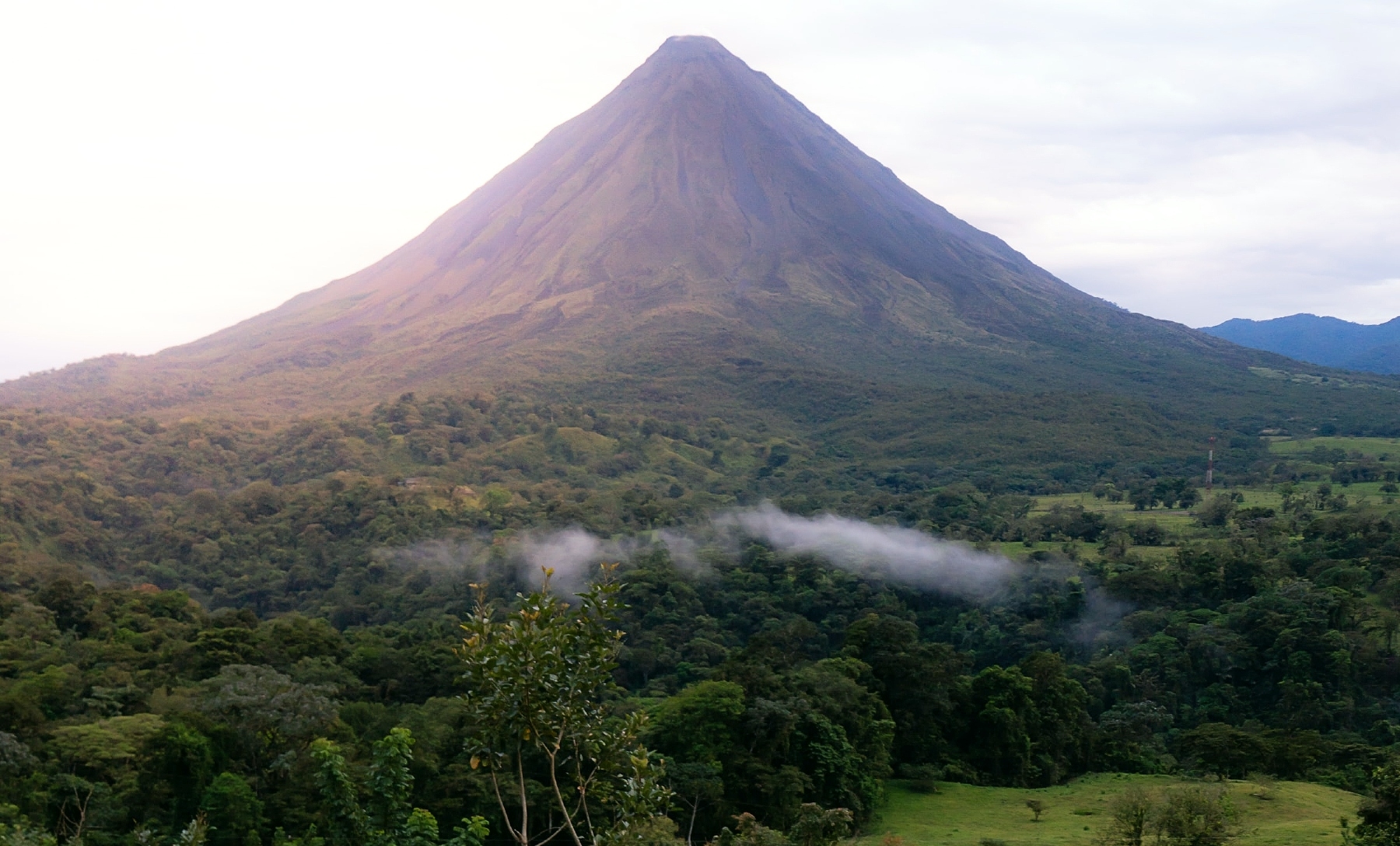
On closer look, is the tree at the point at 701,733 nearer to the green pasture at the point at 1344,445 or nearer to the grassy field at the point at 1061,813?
the grassy field at the point at 1061,813

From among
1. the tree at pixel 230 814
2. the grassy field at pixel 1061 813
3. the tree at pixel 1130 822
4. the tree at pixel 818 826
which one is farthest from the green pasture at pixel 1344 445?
the tree at pixel 230 814

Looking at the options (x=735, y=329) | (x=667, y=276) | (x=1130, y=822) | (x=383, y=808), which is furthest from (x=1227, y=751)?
(x=667, y=276)

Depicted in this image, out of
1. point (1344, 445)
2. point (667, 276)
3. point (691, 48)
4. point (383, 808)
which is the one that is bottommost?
point (383, 808)

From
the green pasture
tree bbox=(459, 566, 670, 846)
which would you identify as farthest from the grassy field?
the green pasture

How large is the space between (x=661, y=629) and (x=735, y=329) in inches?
2252

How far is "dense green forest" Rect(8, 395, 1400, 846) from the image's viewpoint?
18234 millimetres

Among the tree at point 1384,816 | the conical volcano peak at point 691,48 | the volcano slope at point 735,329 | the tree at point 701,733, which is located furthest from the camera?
the conical volcano peak at point 691,48

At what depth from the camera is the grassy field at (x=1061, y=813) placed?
17750 mm

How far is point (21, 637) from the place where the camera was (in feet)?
82.1

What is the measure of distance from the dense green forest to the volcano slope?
9.34m

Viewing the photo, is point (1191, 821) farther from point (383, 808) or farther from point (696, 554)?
point (696, 554)

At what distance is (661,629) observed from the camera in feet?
110

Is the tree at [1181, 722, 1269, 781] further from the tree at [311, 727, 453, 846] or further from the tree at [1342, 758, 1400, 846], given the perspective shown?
the tree at [311, 727, 453, 846]

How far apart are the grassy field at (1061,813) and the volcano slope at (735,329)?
4028cm
